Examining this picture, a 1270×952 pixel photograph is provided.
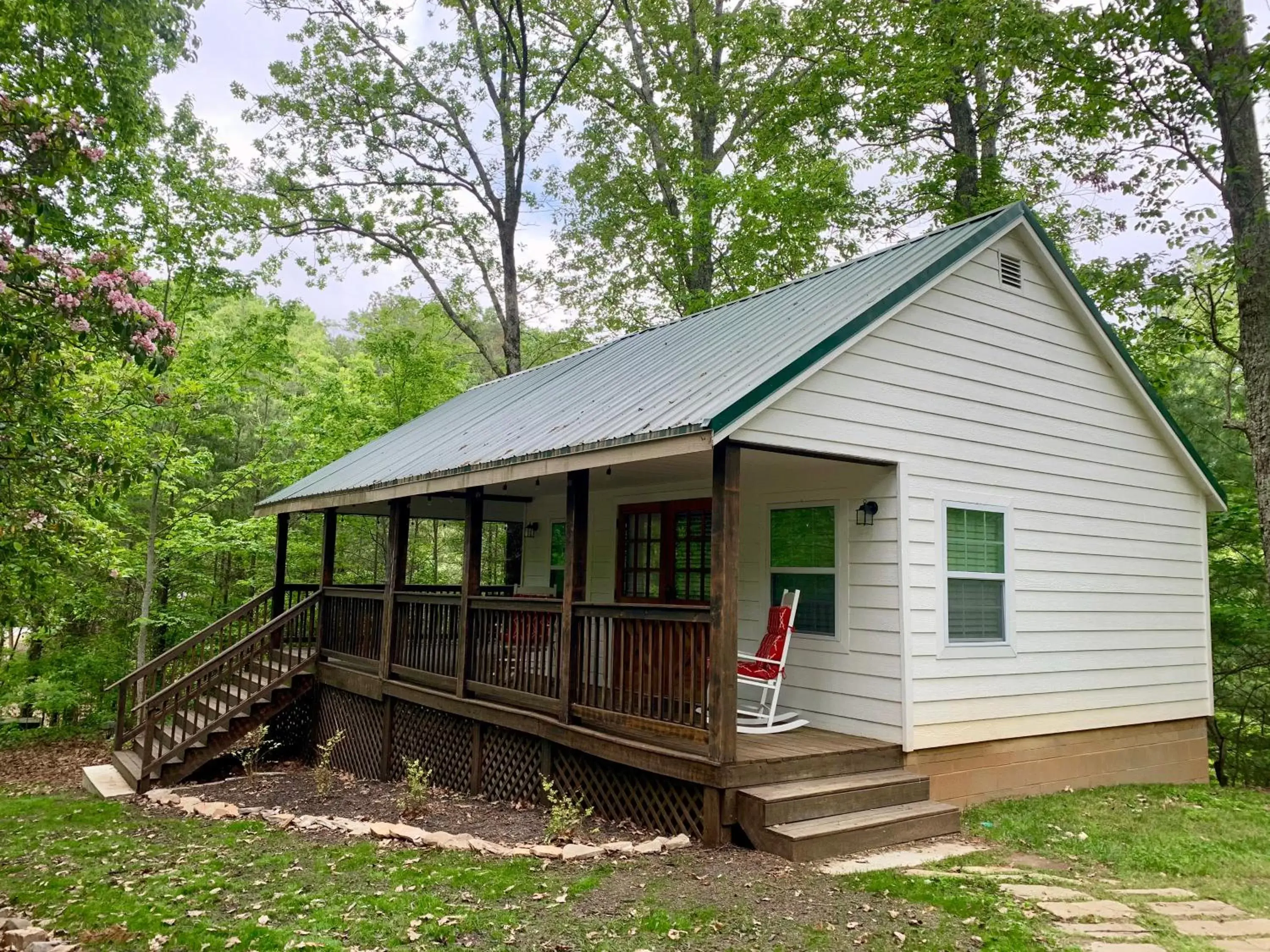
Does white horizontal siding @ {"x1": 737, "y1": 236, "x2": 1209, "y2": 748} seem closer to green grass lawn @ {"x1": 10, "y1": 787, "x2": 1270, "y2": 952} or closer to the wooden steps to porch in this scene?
green grass lawn @ {"x1": 10, "y1": 787, "x2": 1270, "y2": 952}

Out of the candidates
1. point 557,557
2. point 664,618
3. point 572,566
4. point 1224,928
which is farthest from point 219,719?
point 1224,928

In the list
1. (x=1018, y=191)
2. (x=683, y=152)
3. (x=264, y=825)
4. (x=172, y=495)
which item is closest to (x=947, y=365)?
(x=264, y=825)

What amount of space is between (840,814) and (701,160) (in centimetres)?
1950

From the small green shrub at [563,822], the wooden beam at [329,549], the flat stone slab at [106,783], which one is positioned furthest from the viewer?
the wooden beam at [329,549]

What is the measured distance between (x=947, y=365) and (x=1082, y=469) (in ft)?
7.19

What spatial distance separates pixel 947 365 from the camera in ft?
23.8

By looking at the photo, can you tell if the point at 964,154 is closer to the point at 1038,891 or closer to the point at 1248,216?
the point at 1248,216

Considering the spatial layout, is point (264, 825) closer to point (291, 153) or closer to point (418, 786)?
point (418, 786)

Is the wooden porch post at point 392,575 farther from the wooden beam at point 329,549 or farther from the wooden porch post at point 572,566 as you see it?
the wooden porch post at point 572,566

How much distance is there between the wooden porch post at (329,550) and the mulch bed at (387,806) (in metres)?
2.56

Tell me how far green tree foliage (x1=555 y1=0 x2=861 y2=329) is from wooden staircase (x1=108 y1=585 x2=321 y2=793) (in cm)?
1218

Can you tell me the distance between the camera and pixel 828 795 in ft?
18.7

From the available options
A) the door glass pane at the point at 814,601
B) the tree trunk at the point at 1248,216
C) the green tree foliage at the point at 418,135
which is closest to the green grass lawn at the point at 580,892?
the door glass pane at the point at 814,601

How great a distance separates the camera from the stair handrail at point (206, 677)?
9961 mm
